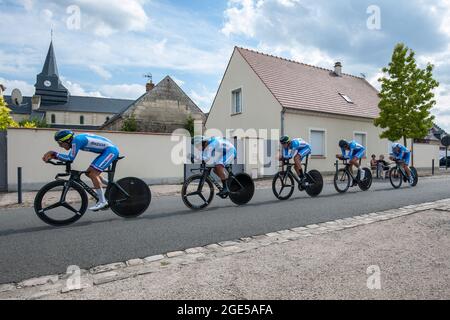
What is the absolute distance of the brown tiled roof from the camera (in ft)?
61.2

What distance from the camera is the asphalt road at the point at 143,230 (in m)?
3.59

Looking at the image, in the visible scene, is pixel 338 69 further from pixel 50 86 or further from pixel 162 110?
pixel 50 86

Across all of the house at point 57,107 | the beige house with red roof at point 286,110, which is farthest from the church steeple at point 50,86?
the beige house with red roof at point 286,110

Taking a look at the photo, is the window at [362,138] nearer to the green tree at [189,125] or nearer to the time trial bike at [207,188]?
the time trial bike at [207,188]

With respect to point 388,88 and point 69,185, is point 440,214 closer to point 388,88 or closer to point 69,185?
point 69,185

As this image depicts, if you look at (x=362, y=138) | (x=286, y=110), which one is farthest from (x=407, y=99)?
(x=286, y=110)

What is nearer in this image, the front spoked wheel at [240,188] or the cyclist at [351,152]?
the front spoked wheel at [240,188]

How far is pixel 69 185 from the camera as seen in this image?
523 centimetres

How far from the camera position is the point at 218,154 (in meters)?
6.80

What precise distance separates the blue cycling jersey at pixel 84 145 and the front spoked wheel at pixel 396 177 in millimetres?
9516

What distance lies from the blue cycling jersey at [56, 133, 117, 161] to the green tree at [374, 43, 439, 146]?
17588 mm

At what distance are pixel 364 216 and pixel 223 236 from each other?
3.01 m

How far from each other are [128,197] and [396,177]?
946 centimetres

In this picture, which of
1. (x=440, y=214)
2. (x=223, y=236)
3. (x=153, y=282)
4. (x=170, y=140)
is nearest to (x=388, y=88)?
(x=170, y=140)
